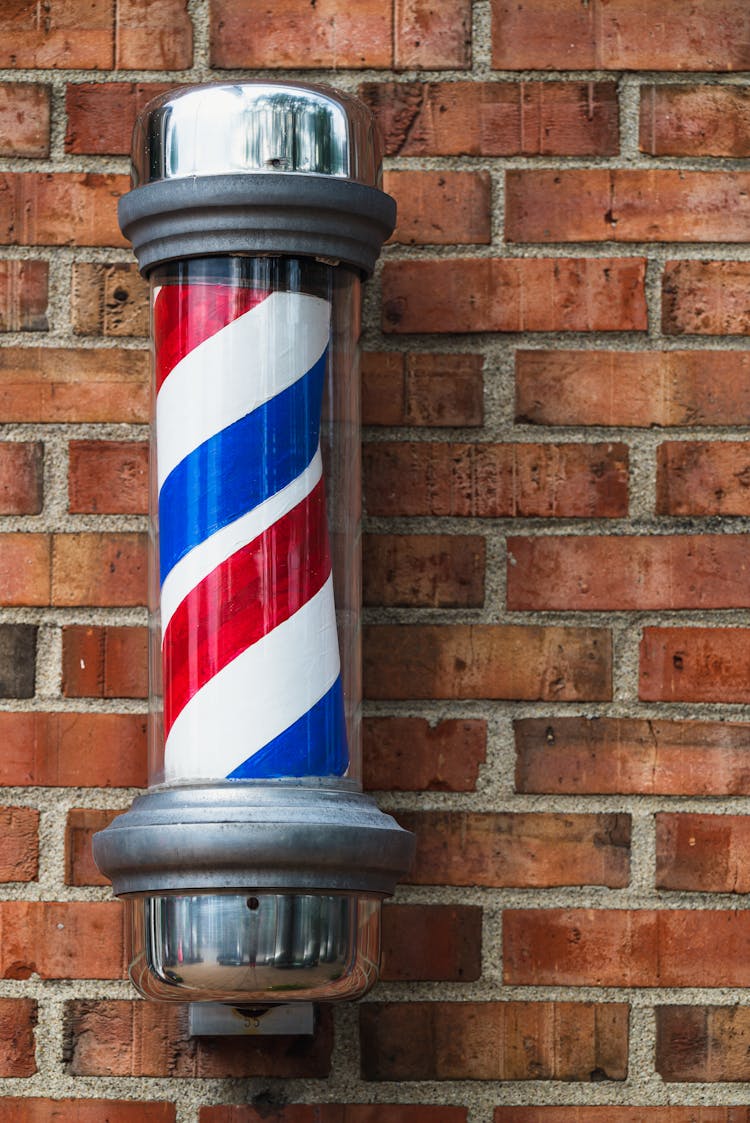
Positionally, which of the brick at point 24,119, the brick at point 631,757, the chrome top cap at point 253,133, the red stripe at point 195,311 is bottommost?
the brick at point 631,757

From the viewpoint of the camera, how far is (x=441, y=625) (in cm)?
120

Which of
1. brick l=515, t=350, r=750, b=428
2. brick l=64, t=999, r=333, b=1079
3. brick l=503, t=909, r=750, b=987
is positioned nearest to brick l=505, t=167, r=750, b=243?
brick l=515, t=350, r=750, b=428

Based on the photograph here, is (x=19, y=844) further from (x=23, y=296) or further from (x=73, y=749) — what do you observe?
(x=23, y=296)

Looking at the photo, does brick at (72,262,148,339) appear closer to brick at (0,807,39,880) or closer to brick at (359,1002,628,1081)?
brick at (0,807,39,880)

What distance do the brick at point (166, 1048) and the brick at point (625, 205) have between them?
69 cm

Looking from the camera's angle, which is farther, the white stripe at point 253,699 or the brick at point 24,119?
the brick at point 24,119

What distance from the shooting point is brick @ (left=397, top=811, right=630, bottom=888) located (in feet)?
3.88

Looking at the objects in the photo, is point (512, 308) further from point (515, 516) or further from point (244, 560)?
point (244, 560)

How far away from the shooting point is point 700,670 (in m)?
1.20

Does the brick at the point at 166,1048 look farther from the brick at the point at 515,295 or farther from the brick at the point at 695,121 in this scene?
the brick at the point at 695,121

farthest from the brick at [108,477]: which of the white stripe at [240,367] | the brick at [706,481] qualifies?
the brick at [706,481]

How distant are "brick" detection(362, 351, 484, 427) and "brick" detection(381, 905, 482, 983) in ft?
1.34

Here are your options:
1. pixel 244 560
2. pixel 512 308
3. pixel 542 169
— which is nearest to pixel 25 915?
pixel 244 560

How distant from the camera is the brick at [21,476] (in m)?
1.21
